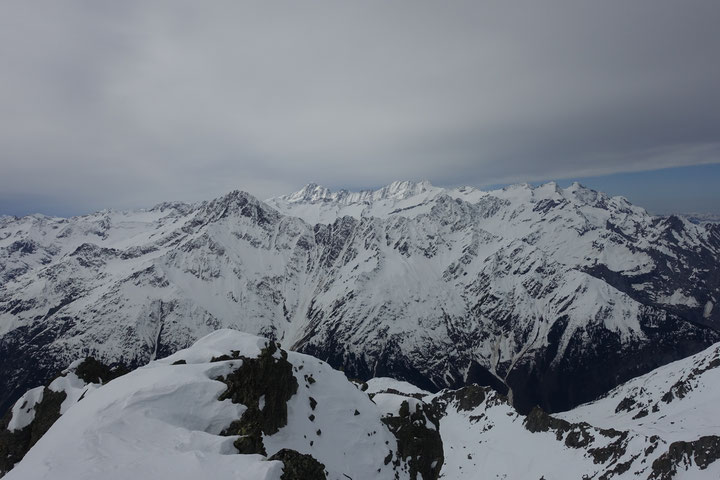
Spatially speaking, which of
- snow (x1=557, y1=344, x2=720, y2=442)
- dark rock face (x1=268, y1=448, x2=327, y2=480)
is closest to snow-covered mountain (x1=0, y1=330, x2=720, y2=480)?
dark rock face (x1=268, y1=448, x2=327, y2=480)

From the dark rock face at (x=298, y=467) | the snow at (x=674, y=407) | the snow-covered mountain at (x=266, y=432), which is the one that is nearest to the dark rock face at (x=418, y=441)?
the snow-covered mountain at (x=266, y=432)

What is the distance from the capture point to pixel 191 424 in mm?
31328

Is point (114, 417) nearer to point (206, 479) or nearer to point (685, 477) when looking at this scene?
point (206, 479)

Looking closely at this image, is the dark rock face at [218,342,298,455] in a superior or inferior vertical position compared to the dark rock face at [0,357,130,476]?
superior

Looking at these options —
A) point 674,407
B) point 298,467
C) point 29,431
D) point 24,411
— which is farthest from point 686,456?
point 24,411

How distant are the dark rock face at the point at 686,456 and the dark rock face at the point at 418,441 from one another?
43.1 metres

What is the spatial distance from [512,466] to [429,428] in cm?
5771

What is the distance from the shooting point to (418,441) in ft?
203

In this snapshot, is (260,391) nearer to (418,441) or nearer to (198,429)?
(198,429)

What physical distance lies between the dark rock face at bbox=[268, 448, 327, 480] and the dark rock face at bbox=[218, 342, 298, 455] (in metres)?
6.23

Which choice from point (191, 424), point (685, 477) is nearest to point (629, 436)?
point (685, 477)

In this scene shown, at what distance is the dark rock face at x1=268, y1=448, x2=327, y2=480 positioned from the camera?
2248cm

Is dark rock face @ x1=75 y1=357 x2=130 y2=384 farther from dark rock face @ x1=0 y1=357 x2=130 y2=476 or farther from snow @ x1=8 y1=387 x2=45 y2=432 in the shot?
snow @ x1=8 y1=387 x2=45 y2=432

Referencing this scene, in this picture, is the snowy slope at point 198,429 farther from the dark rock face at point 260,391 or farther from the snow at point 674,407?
the snow at point 674,407
